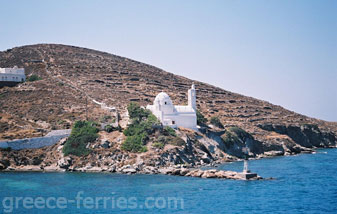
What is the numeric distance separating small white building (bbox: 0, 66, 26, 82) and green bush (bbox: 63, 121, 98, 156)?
1473 inches

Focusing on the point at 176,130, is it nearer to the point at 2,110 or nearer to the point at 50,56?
the point at 2,110

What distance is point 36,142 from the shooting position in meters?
73.9

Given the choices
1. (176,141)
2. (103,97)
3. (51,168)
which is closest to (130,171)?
(176,141)

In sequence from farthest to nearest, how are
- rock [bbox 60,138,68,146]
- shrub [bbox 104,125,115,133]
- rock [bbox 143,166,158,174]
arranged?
1. shrub [bbox 104,125,115,133]
2. rock [bbox 60,138,68,146]
3. rock [bbox 143,166,158,174]

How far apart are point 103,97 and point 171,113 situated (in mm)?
27136

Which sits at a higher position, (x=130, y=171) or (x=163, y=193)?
(x=130, y=171)

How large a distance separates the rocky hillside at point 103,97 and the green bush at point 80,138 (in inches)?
237

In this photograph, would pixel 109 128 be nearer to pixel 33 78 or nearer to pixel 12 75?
pixel 33 78

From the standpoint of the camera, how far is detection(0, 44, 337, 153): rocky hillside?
90.0m

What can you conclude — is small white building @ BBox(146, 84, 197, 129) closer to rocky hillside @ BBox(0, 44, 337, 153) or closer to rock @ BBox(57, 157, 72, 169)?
rocky hillside @ BBox(0, 44, 337, 153)

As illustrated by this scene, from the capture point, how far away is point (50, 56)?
436ft

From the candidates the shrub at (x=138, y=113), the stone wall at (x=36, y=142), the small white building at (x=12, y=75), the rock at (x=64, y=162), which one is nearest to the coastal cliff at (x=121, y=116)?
the rock at (x=64, y=162)

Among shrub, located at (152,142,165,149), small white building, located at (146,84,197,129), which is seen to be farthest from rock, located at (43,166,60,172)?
small white building, located at (146,84,197,129)

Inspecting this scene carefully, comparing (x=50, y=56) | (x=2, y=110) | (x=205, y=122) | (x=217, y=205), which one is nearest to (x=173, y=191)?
(x=217, y=205)
